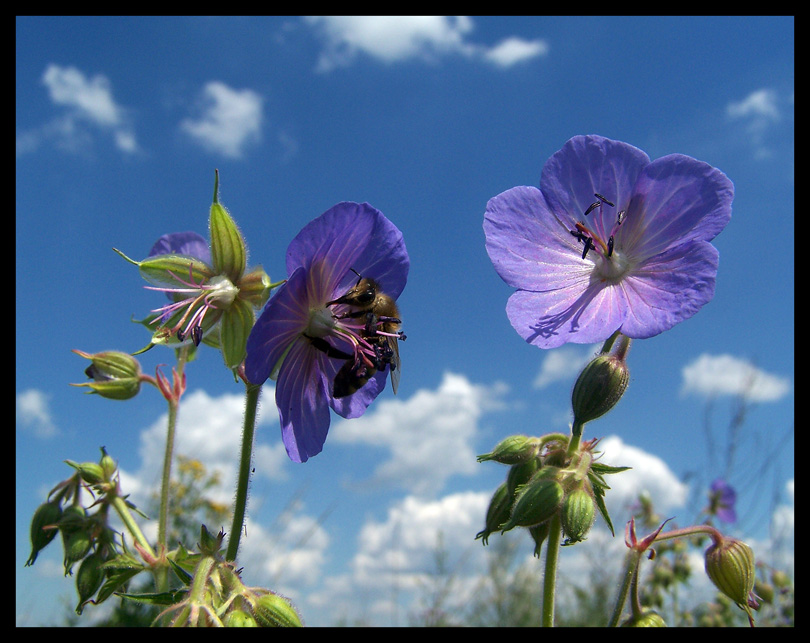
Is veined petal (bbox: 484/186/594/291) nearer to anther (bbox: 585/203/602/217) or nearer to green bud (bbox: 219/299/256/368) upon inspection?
anther (bbox: 585/203/602/217)

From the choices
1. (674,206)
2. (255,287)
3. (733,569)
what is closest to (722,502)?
(733,569)

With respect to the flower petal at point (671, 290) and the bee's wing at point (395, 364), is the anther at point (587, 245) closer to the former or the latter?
the flower petal at point (671, 290)

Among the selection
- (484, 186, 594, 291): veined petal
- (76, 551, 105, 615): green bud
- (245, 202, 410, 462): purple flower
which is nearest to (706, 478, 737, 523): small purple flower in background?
(484, 186, 594, 291): veined petal

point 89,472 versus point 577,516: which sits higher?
point 89,472

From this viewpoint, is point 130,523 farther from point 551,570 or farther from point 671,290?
point 671,290

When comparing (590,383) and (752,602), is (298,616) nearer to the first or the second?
(590,383)

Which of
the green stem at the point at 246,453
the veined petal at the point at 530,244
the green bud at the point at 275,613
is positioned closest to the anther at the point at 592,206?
the veined petal at the point at 530,244
